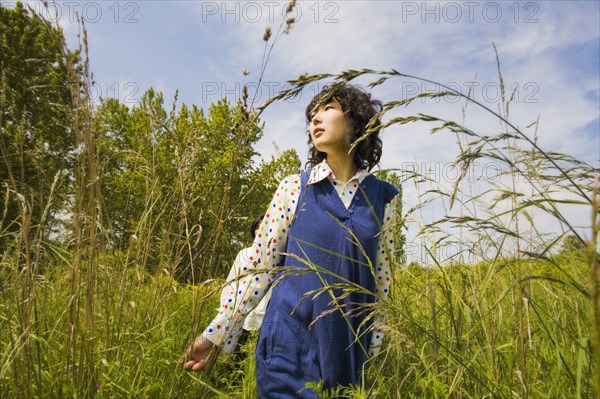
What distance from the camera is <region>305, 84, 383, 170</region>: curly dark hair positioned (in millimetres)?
2191

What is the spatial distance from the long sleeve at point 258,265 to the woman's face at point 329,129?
199 mm

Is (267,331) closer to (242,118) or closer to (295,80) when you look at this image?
(242,118)

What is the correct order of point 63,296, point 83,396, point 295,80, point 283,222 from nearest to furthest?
point 295,80
point 83,396
point 283,222
point 63,296

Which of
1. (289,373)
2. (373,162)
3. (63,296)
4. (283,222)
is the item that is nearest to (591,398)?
(289,373)

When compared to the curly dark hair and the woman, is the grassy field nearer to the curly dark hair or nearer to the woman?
the woman

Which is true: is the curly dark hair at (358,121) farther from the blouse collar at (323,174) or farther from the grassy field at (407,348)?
the grassy field at (407,348)

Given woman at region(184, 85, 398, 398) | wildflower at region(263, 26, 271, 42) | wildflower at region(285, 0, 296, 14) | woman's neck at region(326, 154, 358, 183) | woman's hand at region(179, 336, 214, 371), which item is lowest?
woman's hand at region(179, 336, 214, 371)

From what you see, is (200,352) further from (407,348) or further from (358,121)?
(358,121)

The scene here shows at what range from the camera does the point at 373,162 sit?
2.41 meters

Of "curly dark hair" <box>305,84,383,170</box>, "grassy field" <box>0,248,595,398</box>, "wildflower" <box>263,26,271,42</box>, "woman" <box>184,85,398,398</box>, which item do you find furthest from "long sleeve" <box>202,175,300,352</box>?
"wildflower" <box>263,26,271,42</box>

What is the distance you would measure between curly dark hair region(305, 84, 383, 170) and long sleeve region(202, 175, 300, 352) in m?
0.39

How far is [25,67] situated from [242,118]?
15.8m

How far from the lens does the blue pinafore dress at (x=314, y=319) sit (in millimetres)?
1677

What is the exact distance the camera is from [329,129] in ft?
6.82
